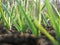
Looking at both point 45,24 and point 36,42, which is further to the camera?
point 45,24

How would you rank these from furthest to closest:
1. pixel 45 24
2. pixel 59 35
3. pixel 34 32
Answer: pixel 45 24 → pixel 34 32 → pixel 59 35

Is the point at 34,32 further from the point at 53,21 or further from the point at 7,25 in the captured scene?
the point at 7,25

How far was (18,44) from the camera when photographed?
62 centimetres

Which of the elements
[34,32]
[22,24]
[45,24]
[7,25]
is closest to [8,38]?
[34,32]

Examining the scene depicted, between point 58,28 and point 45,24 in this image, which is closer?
point 58,28

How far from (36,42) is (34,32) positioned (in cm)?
16

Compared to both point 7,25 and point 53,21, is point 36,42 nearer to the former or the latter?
point 53,21

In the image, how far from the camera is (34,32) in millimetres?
819

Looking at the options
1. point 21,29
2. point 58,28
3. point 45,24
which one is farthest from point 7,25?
point 58,28

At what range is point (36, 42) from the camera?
2.17 ft

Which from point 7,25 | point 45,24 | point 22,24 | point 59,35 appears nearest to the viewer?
point 59,35

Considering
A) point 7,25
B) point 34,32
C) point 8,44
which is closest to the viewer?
point 8,44

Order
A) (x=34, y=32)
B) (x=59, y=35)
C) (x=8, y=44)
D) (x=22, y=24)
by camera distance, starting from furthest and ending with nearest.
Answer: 1. (x=22, y=24)
2. (x=34, y=32)
3. (x=59, y=35)
4. (x=8, y=44)

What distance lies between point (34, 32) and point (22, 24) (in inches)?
13.1
